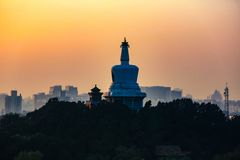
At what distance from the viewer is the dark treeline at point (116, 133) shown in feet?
221

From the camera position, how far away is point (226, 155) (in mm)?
69250

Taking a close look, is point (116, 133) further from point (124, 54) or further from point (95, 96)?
point (124, 54)

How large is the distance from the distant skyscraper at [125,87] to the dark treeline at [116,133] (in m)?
3.29

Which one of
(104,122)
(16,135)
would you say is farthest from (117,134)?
(16,135)

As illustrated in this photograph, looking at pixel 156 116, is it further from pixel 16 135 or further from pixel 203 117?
pixel 16 135

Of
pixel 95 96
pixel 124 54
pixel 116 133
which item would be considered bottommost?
pixel 116 133

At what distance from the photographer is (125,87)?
273ft

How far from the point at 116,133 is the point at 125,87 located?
1181 cm

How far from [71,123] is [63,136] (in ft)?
6.78

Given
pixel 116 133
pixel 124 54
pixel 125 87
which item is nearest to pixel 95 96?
pixel 125 87

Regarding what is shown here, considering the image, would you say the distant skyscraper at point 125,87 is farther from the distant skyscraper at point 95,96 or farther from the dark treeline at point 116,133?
the dark treeline at point 116,133

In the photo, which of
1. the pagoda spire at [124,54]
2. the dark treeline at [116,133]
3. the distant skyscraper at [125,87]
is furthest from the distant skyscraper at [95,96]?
the pagoda spire at [124,54]

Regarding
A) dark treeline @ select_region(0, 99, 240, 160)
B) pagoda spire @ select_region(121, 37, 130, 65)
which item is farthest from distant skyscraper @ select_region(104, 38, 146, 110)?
dark treeline @ select_region(0, 99, 240, 160)

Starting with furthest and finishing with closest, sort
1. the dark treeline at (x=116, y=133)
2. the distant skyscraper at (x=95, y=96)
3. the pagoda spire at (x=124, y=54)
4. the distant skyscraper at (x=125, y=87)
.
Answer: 1. the pagoda spire at (x=124, y=54)
2. the distant skyscraper at (x=125, y=87)
3. the distant skyscraper at (x=95, y=96)
4. the dark treeline at (x=116, y=133)
